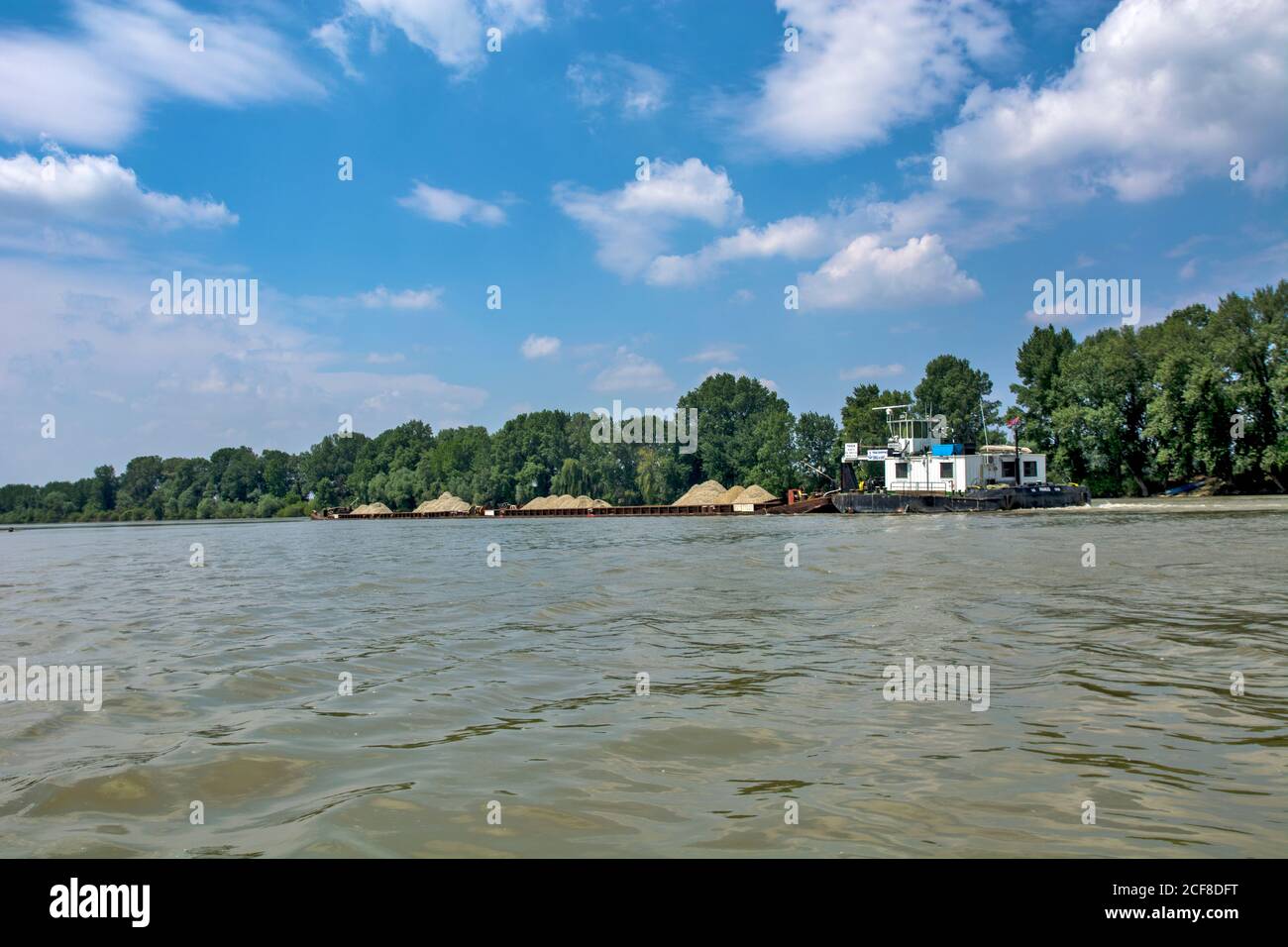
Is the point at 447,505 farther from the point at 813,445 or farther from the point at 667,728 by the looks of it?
the point at 667,728

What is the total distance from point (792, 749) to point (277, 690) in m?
4.56

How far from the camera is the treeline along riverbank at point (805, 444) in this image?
5309cm

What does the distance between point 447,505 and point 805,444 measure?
51.6 meters

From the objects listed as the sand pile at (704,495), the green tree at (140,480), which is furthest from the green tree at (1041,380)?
the green tree at (140,480)

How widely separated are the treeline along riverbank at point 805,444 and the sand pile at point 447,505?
3.81 meters

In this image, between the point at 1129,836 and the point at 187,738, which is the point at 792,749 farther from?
the point at 187,738

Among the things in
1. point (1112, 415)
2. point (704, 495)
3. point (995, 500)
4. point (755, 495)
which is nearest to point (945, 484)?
point (995, 500)

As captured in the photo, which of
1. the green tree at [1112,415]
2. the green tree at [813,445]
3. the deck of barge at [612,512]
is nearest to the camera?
the green tree at [1112,415]

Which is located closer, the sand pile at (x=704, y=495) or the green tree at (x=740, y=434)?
the sand pile at (x=704, y=495)

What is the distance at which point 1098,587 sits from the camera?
1173 cm

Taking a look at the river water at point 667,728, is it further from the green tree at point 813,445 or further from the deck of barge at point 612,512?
the green tree at point 813,445

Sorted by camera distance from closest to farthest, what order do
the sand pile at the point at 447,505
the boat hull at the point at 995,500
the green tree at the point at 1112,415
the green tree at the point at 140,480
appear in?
the boat hull at the point at 995,500, the green tree at the point at 1112,415, the sand pile at the point at 447,505, the green tree at the point at 140,480

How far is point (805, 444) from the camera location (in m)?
93.5

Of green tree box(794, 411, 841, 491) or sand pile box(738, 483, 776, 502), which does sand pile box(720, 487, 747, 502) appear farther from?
green tree box(794, 411, 841, 491)
